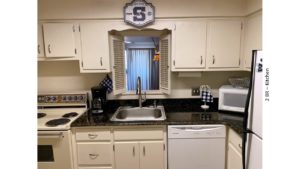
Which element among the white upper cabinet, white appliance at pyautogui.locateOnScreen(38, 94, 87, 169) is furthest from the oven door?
the white upper cabinet

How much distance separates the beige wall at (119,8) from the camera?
231cm

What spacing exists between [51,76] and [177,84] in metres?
1.73

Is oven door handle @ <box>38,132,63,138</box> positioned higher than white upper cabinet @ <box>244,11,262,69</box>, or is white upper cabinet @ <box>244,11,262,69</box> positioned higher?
white upper cabinet @ <box>244,11,262,69</box>

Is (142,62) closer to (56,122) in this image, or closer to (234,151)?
(56,122)

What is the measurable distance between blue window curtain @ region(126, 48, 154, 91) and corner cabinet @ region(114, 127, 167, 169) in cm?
80

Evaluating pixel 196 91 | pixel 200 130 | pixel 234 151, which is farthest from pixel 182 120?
pixel 196 91

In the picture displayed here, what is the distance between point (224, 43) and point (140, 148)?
1545 mm

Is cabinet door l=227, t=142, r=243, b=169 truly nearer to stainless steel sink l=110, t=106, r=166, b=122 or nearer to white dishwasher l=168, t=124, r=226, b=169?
white dishwasher l=168, t=124, r=226, b=169

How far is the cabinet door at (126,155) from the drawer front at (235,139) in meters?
0.99

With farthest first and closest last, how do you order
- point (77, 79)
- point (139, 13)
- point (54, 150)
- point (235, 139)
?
point (77, 79) < point (139, 13) < point (54, 150) < point (235, 139)

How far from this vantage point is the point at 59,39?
236cm

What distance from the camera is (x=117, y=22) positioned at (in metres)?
2.35

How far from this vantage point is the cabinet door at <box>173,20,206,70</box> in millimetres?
2344
